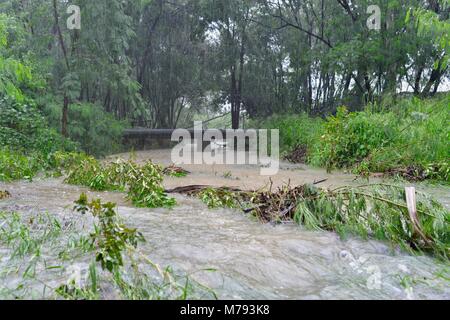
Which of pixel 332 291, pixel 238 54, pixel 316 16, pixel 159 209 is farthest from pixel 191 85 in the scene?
pixel 332 291

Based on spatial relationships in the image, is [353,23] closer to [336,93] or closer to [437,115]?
[336,93]

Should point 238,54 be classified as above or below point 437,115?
above

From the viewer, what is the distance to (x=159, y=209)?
181 inches

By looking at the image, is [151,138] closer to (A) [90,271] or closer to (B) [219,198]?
(B) [219,198]

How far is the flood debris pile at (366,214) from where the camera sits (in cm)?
330

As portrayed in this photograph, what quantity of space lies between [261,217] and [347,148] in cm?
503

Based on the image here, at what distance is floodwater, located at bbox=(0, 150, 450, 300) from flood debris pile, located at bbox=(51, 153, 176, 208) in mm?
256

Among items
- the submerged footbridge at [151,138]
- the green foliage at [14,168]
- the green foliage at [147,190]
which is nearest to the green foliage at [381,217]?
the green foliage at [147,190]

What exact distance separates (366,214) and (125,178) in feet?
9.46

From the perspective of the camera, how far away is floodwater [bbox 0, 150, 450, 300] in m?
2.53

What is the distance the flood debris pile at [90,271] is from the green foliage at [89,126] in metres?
7.08

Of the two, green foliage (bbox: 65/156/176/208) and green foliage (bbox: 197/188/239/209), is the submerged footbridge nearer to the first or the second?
green foliage (bbox: 65/156/176/208)

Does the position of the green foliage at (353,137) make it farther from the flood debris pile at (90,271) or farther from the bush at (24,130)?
the flood debris pile at (90,271)

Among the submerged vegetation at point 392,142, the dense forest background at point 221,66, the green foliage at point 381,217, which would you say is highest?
the dense forest background at point 221,66
